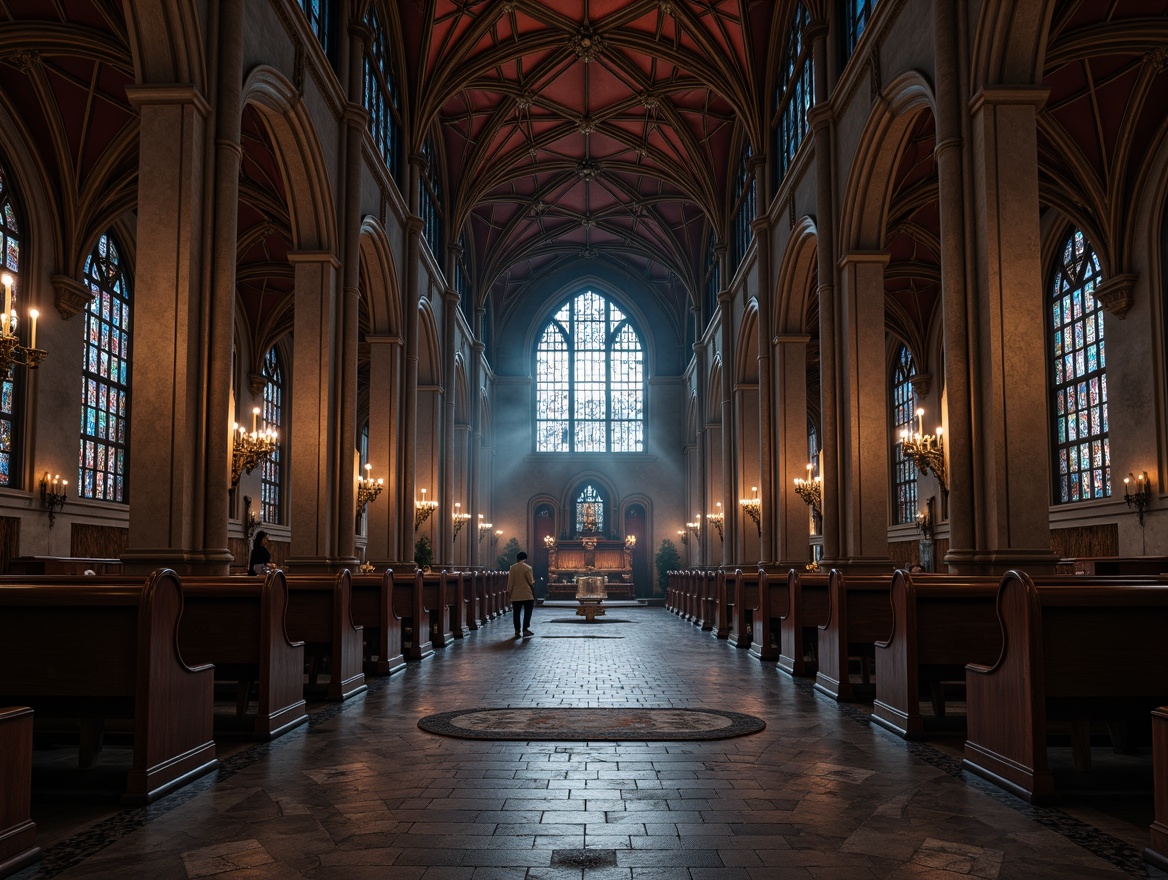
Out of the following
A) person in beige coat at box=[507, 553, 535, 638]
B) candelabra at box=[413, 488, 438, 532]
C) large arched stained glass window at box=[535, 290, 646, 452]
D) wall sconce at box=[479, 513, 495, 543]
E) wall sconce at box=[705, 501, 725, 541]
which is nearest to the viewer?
person in beige coat at box=[507, 553, 535, 638]

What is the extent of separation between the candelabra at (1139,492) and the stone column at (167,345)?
14910mm

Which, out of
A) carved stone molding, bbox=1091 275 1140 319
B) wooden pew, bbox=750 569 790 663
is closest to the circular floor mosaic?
wooden pew, bbox=750 569 790 663

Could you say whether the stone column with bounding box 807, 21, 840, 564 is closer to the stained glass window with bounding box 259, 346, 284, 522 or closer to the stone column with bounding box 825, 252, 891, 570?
the stone column with bounding box 825, 252, 891, 570

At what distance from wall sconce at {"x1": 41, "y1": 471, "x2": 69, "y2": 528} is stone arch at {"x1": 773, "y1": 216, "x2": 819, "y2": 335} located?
43.9ft

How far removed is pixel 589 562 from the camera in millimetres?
38438

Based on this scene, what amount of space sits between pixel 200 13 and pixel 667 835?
29.8ft

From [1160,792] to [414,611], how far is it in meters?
9.95

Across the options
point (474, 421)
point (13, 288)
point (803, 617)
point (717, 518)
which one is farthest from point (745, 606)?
point (474, 421)

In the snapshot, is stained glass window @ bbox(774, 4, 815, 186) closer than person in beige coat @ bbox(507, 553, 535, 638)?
No

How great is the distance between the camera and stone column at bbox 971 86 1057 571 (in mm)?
9188

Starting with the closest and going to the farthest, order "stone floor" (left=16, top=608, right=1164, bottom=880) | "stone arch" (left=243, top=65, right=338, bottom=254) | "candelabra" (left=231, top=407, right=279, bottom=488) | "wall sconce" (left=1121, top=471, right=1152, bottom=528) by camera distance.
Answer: "stone floor" (left=16, top=608, right=1164, bottom=880) → "candelabra" (left=231, top=407, right=279, bottom=488) → "stone arch" (left=243, top=65, right=338, bottom=254) → "wall sconce" (left=1121, top=471, right=1152, bottom=528)

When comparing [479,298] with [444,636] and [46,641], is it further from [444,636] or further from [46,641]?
[46,641]

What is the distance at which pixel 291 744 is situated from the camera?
22.3 feet

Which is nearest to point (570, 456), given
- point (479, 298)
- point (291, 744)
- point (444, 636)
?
point (479, 298)
